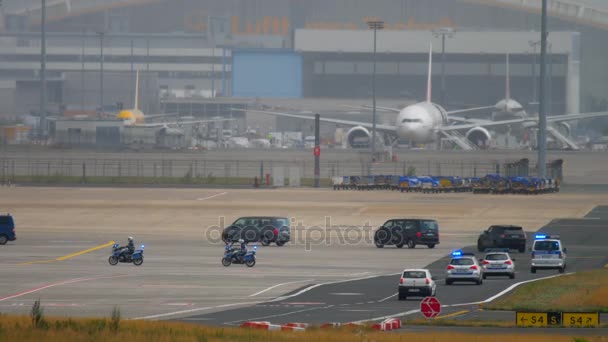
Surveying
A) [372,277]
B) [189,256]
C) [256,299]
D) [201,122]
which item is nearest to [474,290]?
[372,277]

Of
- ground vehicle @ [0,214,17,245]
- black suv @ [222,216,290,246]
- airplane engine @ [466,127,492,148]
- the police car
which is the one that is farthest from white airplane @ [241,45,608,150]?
the police car

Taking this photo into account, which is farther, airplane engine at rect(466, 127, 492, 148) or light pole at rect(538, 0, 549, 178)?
airplane engine at rect(466, 127, 492, 148)

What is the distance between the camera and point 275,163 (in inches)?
5354

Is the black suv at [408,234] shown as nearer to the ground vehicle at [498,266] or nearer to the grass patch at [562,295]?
the ground vehicle at [498,266]

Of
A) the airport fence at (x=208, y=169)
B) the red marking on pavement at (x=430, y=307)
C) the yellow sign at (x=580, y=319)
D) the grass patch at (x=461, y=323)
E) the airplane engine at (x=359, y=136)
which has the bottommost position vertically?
the grass patch at (x=461, y=323)

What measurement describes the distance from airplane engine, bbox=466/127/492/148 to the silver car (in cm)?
11041

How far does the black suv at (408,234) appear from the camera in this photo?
62.7 meters

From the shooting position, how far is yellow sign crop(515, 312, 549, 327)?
35.8m

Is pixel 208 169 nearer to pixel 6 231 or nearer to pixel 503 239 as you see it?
pixel 6 231

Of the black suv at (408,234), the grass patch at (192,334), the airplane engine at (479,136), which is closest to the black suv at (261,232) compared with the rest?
the black suv at (408,234)

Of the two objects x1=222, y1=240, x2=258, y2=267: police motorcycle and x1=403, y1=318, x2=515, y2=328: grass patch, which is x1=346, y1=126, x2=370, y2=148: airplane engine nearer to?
x1=222, y1=240, x2=258, y2=267: police motorcycle

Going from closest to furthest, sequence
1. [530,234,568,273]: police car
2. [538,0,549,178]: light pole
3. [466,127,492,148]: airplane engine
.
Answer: [530,234,568,273]: police car
[538,0,549,178]: light pole
[466,127,492,148]: airplane engine

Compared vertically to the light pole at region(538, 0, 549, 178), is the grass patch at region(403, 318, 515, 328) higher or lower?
lower

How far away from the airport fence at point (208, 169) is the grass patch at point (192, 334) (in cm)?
7939
